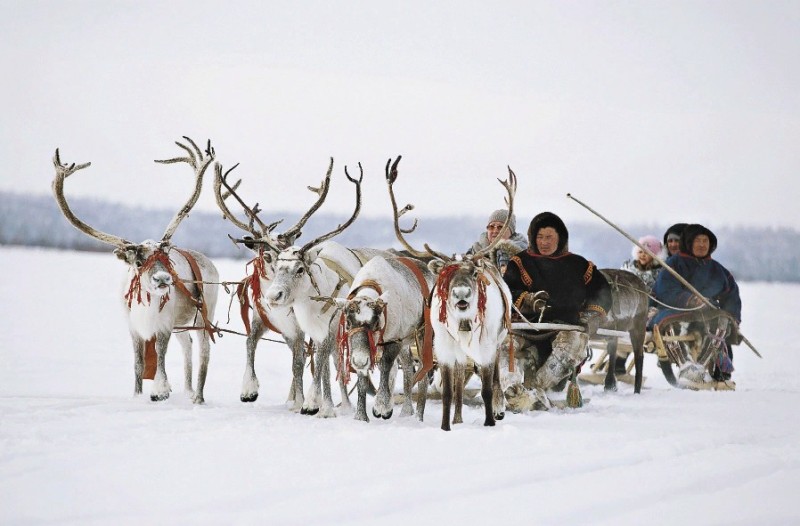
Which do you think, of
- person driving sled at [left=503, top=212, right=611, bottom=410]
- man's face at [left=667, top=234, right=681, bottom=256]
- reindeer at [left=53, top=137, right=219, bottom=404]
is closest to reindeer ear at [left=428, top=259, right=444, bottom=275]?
person driving sled at [left=503, top=212, right=611, bottom=410]

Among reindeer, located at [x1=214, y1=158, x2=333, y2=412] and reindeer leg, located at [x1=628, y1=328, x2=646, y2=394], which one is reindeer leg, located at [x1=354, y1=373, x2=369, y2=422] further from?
reindeer leg, located at [x1=628, y1=328, x2=646, y2=394]

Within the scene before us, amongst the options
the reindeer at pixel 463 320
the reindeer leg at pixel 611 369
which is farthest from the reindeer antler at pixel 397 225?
the reindeer leg at pixel 611 369

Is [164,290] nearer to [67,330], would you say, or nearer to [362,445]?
[362,445]

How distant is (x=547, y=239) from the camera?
8.34 meters

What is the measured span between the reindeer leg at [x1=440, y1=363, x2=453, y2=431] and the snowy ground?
10 cm

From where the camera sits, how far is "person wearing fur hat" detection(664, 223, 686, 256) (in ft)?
38.1

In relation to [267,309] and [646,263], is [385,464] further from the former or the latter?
[646,263]

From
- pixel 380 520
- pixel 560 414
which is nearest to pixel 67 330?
pixel 560 414

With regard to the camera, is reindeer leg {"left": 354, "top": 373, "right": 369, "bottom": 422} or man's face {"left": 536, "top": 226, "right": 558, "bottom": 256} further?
man's face {"left": 536, "top": 226, "right": 558, "bottom": 256}

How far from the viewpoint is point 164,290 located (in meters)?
8.02

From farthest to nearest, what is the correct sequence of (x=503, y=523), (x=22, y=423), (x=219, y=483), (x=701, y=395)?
(x=701, y=395) < (x=22, y=423) < (x=219, y=483) < (x=503, y=523)

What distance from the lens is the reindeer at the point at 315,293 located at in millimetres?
7359

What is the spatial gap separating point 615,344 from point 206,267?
4733mm

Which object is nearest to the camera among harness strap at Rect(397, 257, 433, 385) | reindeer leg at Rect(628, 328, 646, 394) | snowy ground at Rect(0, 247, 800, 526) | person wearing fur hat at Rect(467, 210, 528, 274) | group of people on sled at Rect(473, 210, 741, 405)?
snowy ground at Rect(0, 247, 800, 526)
